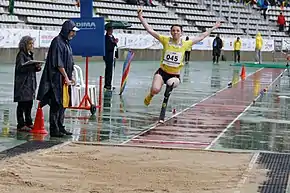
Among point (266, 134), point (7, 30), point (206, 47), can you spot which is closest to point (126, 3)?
point (206, 47)

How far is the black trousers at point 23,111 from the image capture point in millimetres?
12602

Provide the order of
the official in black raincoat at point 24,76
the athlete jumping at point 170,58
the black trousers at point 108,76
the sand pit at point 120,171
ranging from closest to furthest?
the sand pit at point 120,171, the official in black raincoat at point 24,76, the athlete jumping at point 170,58, the black trousers at point 108,76

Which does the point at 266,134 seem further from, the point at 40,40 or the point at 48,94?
the point at 40,40

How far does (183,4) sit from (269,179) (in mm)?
47130

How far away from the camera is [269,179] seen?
894 cm

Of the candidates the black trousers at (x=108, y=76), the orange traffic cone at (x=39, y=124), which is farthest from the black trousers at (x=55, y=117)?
the black trousers at (x=108, y=76)

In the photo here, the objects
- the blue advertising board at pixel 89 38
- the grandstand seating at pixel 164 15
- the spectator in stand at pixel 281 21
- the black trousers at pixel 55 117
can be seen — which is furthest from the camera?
the spectator in stand at pixel 281 21

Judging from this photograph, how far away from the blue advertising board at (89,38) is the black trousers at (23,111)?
319 centimetres

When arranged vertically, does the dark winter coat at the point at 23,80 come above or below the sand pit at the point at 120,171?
above

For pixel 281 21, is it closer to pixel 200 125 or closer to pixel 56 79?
pixel 200 125

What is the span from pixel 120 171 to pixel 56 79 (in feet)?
10.9

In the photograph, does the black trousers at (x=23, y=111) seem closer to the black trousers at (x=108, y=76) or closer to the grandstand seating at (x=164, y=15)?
the black trousers at (x=108, y=76)

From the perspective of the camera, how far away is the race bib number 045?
14.8 meters

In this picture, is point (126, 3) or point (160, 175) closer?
point (160, 175)
